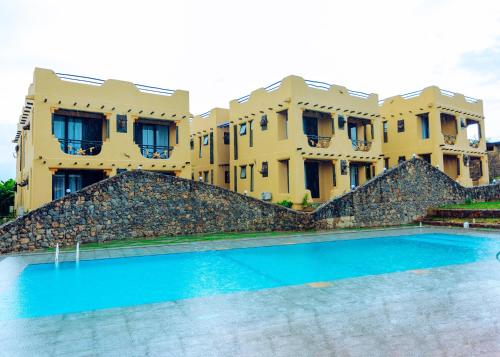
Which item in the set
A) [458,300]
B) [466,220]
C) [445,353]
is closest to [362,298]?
[458,300]

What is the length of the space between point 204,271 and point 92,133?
1524 centimetres

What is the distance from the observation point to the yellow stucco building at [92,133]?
1964cm

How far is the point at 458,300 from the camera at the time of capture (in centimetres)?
692

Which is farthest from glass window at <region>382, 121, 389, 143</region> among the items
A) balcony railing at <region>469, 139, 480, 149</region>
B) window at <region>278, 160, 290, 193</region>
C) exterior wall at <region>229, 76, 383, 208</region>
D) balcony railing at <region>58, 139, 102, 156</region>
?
balcony railing at <region>58, 139, 102, 156</region>

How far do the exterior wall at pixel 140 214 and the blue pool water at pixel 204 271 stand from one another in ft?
11.8

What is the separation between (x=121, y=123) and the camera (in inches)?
862

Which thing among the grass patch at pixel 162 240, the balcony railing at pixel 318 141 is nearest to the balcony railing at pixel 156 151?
the grass patch at pixel 162 240

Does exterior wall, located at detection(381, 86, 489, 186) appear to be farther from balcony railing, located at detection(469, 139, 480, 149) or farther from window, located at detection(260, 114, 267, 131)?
window, located at detection(260, 114, 267, 131)

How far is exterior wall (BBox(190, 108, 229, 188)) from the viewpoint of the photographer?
31.0 meters

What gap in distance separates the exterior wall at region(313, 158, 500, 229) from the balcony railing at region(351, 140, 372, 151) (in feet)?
13.6

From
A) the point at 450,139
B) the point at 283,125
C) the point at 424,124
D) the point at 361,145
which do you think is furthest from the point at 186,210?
the point at 450,139

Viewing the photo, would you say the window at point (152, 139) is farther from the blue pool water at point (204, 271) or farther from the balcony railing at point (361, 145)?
the balcony railing at point (361, 145)

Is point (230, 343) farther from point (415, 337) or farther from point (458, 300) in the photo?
point (458, 300)

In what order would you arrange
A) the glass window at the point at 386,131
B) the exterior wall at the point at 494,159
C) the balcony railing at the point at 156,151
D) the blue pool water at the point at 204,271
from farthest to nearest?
the exterior wall at the point at 494,159, the glass window at the point at 386,131, the balcony railing at the point at 156,151, the blue pool water at the point at 204,271
